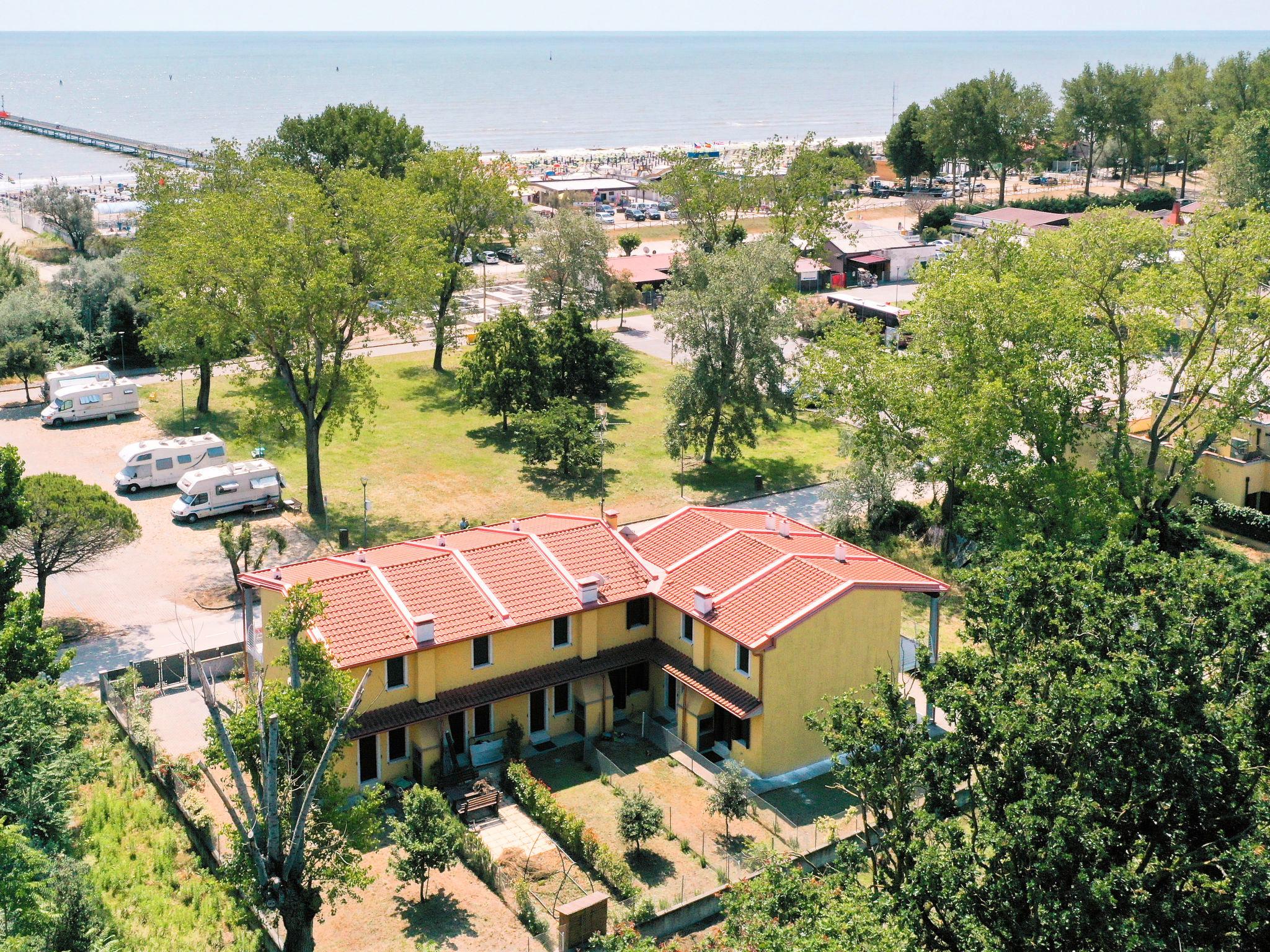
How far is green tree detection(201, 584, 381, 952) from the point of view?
2041cm

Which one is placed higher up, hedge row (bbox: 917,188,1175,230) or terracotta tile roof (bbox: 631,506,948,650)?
hedge row (bbox: 917,188,1175,230)

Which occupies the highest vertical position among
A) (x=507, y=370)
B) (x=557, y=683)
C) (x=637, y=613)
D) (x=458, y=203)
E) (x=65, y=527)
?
(x=458, y=203)

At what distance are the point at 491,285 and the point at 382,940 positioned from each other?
60334mm

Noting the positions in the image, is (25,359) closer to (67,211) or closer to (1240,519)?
(67,211)

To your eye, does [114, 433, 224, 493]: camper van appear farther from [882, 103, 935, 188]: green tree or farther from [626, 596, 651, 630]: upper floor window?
[882, 103, 935, 188]: green tree

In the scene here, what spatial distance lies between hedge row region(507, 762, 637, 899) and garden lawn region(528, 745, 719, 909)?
0.31m

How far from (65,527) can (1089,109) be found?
109123mm

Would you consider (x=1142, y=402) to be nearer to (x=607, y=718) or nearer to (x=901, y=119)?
(x=607, y=718)

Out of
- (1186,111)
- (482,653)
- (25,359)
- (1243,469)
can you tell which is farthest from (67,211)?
(1186,111)

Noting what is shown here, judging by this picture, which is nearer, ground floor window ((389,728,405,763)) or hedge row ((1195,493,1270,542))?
ground floor window ((389,728,405,763))

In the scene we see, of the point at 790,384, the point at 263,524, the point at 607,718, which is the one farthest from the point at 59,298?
the point at 607,718

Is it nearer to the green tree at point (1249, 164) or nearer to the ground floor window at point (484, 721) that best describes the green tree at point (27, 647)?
the ground floor window at point (484, 721)

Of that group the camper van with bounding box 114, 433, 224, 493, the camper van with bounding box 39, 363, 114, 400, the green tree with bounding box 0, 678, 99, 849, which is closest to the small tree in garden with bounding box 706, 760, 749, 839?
the green tree with bounding box 0, 678, 99, 849

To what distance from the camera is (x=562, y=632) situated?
101ft
